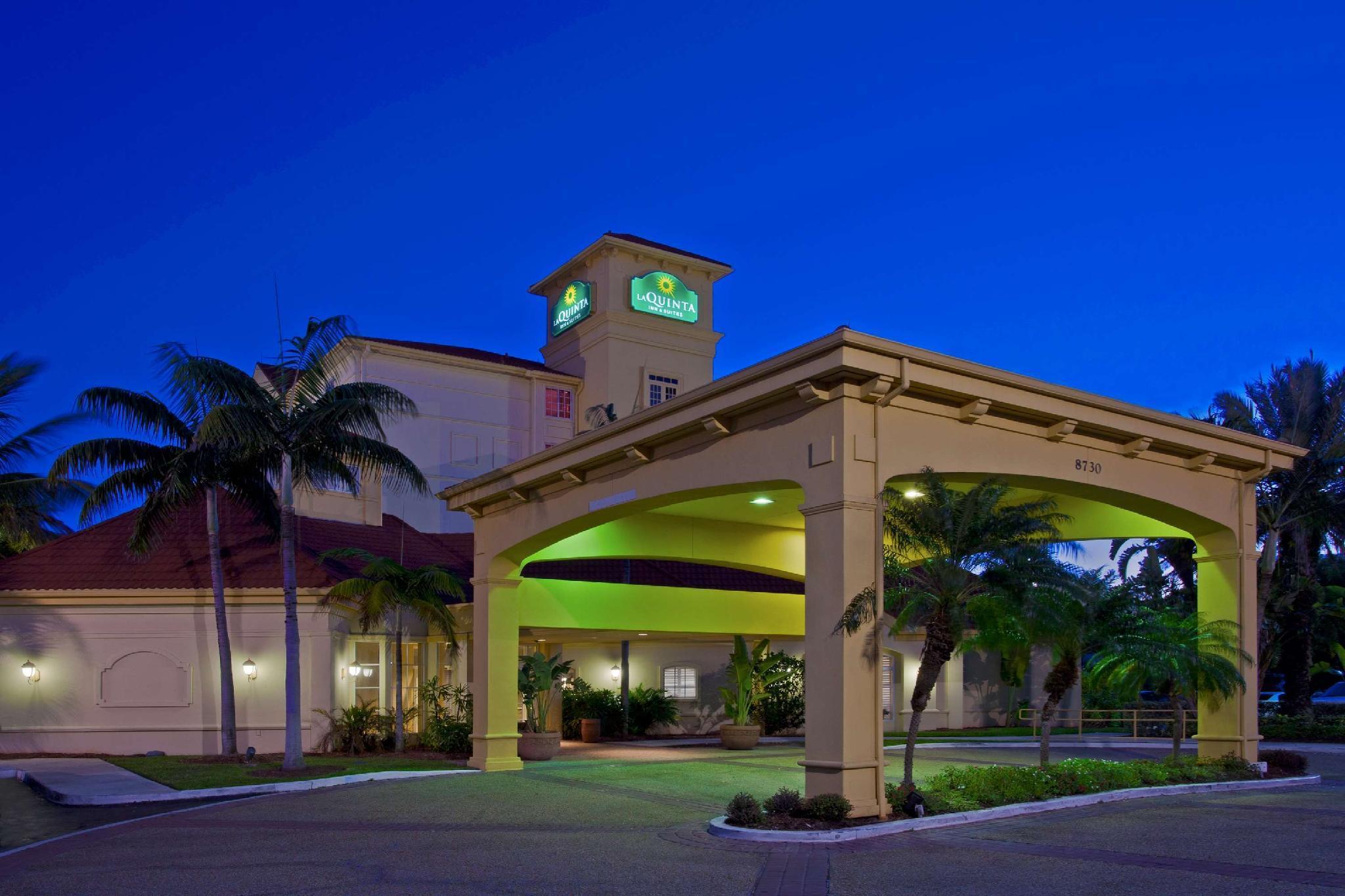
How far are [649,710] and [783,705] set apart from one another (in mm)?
3679

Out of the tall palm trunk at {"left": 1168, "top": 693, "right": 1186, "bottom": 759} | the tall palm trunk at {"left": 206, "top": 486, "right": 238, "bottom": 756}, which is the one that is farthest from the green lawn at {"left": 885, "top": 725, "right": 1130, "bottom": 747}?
the tall palm trunk at {"left": 206, "top": 486, "right": 238, "bottom": 756}

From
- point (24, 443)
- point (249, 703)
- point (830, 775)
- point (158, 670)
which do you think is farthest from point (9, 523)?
point (830, 775)

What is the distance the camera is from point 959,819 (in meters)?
13.4

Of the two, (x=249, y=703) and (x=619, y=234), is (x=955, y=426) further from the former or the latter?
(x=619, y=234)

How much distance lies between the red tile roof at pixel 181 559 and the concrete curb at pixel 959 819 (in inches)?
573

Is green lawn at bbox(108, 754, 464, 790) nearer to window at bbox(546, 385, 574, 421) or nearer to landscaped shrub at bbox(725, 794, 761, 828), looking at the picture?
landscaped shrub at bbox(725, 794, 761, 828)

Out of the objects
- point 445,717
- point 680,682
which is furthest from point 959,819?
point 680,682

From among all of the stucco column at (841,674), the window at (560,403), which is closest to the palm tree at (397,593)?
the stucco column at (841,674)

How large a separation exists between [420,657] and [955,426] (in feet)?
54.0

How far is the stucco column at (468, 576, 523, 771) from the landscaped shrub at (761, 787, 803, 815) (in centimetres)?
873

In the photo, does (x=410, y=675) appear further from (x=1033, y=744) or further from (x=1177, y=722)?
(x=1177, y=722)

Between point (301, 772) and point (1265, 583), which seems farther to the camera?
point (1265, 583)

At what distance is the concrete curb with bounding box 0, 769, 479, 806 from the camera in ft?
55.5

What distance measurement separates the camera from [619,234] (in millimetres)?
41812
